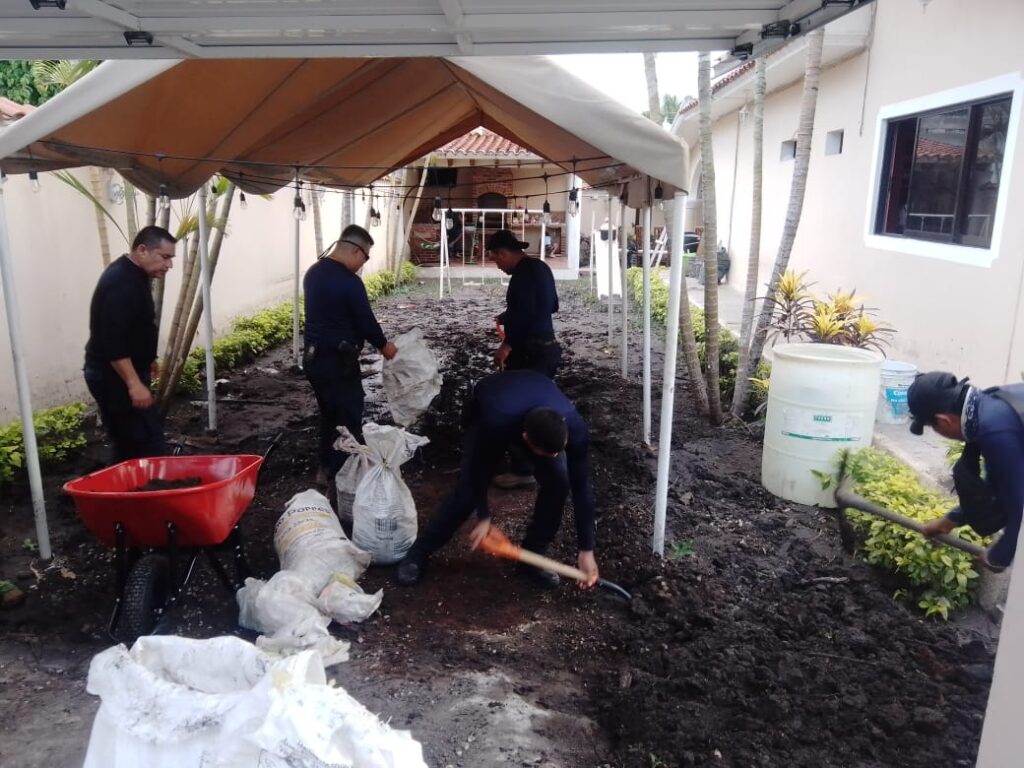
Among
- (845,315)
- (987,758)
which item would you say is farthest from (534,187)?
(987,758)

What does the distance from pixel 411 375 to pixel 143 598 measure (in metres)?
2.69

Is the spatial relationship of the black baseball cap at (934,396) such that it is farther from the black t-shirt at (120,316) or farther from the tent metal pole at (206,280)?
the tent metal pole at (206,280)

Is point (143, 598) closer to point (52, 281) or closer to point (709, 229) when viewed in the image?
point (52, 281)

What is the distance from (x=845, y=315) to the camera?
6816mm

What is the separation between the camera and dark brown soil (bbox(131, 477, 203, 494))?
11.1ft

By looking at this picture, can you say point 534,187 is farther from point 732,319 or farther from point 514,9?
point 514,9

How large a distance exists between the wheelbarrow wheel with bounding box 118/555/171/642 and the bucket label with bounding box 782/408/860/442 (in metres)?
3.84

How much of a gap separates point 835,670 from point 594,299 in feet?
40.0

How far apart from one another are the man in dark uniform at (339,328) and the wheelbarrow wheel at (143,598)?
5.21ft

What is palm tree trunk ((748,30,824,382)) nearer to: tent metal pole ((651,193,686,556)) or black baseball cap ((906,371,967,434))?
tent metal pole ((651,193,686,556))

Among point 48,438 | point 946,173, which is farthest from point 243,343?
point 946,173

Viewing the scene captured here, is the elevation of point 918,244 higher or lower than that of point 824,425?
higher

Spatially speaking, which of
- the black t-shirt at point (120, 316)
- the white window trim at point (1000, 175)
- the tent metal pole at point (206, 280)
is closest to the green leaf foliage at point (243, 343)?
the tent metal pole at point (206, 280)

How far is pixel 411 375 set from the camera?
5523 mm
